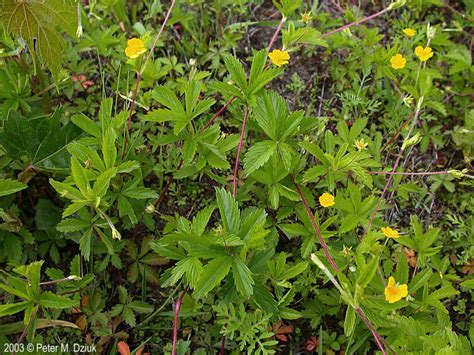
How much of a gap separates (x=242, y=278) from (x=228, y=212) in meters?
0.23

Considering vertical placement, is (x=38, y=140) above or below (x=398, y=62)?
above

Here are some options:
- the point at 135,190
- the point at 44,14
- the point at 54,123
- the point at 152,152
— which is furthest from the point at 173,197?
the point at 44,14

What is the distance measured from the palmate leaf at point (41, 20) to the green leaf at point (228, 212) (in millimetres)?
891

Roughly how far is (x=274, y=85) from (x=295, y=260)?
106 centimetres

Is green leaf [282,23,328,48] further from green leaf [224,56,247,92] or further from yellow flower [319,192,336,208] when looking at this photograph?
yellow flower [319,192,336,208]

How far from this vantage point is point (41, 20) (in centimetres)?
188

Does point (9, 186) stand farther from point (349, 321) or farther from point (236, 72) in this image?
point (349, 321)

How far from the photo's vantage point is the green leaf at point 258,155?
1877mm

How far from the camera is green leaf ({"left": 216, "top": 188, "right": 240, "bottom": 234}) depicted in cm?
171

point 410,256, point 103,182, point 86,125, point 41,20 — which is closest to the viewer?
point 103,182

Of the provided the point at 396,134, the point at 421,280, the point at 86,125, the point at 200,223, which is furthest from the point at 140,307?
the point at 396,134

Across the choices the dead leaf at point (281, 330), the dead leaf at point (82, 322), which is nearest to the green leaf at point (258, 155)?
the dead leaf at point (281, 330)

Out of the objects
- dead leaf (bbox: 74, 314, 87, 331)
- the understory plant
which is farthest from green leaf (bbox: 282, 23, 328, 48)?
dead leaf (bbox: 74, 314, 87, 331)

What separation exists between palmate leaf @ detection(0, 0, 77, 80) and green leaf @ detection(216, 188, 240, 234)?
2.92 ft
